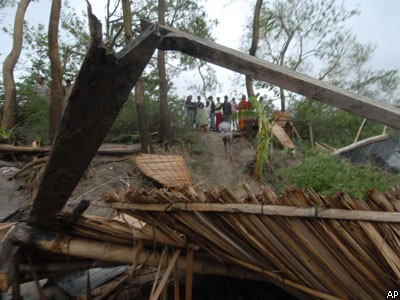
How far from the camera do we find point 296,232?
1.77 metres

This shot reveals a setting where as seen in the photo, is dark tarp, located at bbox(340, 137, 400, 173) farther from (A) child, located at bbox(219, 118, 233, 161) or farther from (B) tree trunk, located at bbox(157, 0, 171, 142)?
(B) tree trunk, located at bbox(157, 0, 171, 142)

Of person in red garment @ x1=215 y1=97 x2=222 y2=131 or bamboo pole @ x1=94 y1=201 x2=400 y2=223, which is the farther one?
person in red garment @ x1=215 y1=97 x2=222 y2=131

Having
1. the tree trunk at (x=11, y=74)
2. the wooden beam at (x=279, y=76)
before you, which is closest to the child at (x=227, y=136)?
the tree trunk at (x=11, y=74)

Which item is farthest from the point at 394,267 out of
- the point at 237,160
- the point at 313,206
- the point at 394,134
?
the point at 394,134

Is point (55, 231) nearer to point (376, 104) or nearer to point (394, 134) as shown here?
point (376, 104)

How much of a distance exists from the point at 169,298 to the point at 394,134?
12098mm

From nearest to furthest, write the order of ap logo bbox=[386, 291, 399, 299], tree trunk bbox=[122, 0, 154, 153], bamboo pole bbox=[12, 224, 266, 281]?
ap logo bbox=[386, 291, 399, 299] < bamboo pole bbox=[12, 224, 266, 281] < tree trunk bbox=[122, 0, 154, 153]

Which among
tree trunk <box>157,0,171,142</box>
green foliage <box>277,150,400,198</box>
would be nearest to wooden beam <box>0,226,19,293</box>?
green foliage <box>277,150,400,198</box>

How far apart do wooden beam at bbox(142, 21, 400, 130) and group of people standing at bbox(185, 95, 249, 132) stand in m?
12.6

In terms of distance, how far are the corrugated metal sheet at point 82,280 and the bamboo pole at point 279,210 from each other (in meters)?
1.31

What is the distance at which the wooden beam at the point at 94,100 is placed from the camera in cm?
122

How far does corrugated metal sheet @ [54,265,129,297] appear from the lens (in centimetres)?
300

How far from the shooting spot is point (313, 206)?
168cm

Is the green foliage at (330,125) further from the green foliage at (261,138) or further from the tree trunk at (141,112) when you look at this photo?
the tree trunk at (141,112)
